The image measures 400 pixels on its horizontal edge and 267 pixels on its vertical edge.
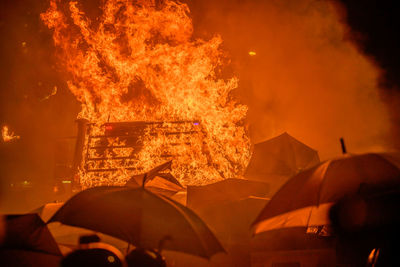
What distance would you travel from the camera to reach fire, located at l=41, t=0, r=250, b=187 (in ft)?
37.2

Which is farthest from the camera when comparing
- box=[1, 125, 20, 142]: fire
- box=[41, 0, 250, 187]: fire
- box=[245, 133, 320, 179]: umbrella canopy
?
box=[1, 125, 20, 142]: fire

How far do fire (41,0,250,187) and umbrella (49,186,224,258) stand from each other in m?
7.39

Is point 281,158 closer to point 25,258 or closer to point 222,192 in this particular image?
point 222,192

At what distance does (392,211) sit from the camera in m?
4.38

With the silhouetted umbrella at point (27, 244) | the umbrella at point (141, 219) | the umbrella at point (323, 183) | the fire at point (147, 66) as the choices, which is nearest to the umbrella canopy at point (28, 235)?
the silhouetted umbrella at point (27, 244)

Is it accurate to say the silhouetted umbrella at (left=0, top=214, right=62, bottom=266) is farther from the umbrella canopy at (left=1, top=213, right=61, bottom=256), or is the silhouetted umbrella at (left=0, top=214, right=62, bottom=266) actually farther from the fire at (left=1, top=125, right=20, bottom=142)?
the fire at (left=1, top=125, right=20, bottom=142)

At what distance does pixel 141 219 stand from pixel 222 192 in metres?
2.94

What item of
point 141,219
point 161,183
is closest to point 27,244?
point 141,219

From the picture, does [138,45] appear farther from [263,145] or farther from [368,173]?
[368,173]

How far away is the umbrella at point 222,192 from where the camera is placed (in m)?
6.00

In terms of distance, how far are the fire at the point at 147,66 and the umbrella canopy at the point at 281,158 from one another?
106 inches

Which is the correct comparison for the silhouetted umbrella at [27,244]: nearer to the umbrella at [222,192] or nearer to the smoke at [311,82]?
the umbrella at [222,192]

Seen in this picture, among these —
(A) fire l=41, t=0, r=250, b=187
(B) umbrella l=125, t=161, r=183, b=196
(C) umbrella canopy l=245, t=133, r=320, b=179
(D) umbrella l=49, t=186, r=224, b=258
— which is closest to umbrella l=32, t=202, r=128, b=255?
(B) umbrella l=125, t=161, r=183, b=196

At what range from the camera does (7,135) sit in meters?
15.1
